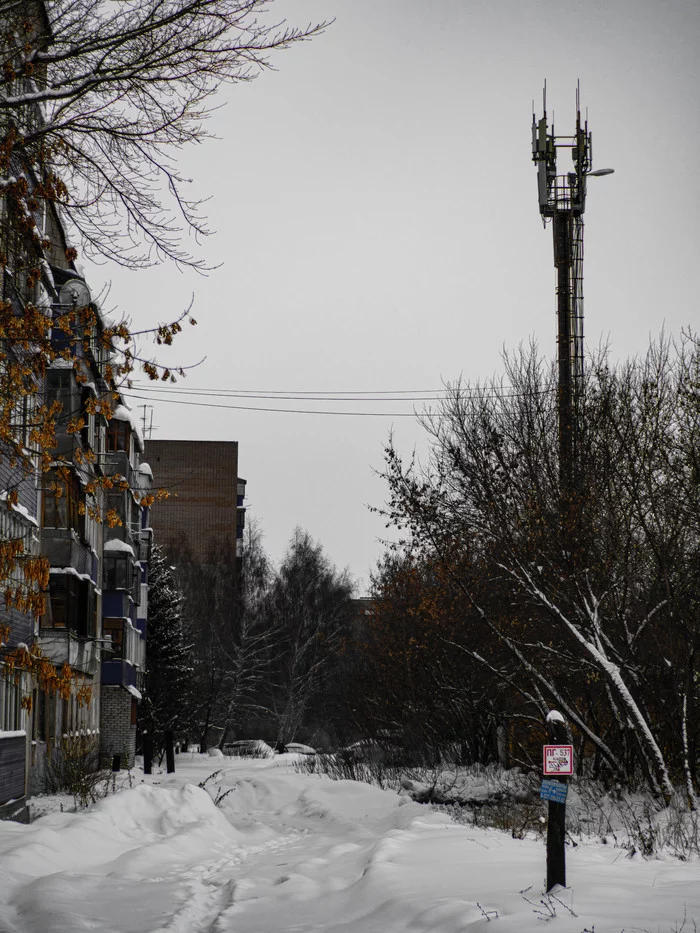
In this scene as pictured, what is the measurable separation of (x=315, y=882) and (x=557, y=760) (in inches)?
162

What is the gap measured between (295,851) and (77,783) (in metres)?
7.82

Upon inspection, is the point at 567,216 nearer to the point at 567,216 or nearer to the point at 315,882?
the point at 567,216

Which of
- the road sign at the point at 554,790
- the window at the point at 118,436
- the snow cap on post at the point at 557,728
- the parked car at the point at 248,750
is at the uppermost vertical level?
the window at the point at 118,436

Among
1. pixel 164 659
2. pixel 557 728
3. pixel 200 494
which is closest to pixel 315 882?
pixel 557 728

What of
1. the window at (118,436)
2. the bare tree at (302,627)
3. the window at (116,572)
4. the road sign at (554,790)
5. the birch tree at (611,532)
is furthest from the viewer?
the bare tree at (302,627)

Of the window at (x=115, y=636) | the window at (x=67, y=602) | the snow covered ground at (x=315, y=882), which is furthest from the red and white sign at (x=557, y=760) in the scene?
the window at (x=115, y=636)

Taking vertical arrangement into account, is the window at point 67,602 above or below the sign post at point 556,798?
above

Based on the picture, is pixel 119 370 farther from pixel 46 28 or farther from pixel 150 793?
pixel 150 793

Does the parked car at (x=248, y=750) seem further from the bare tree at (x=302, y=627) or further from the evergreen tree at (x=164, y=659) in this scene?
the evergreen tree at (x=164, y=659)

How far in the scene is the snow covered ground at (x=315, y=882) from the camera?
768cm

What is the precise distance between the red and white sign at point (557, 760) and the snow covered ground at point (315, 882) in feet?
2.62

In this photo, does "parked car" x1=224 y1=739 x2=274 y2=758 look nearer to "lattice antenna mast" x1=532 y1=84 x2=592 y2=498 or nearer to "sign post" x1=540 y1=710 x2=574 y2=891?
"lattice antenna mast" x1=532 y1=84 x2=592 y2=498

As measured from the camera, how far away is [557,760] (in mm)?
8219

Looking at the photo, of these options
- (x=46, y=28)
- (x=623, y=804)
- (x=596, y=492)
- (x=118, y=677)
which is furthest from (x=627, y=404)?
(x=118, y=677)
